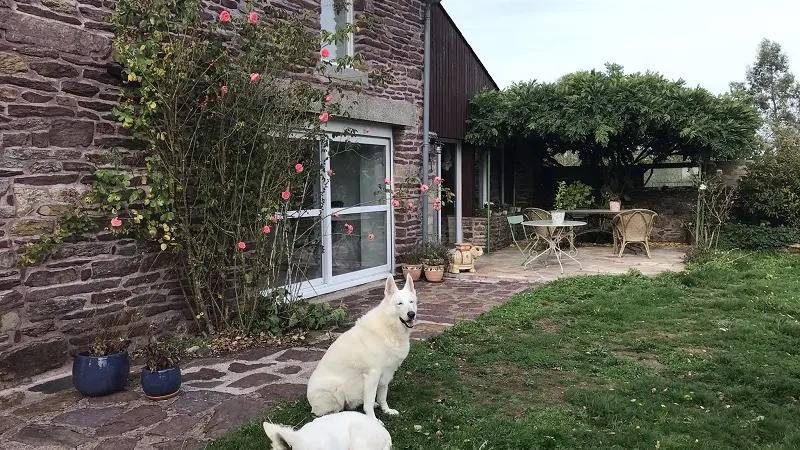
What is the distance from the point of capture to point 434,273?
27.8 feet

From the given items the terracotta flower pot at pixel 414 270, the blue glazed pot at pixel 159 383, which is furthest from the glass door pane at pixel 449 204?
the blue glazed pot at pixel 159 383

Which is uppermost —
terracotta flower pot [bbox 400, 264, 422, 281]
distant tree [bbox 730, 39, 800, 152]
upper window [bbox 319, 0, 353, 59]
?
distant tree [bbox 730, 39, 800, 152]

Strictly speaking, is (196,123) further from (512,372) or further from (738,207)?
(738,207)

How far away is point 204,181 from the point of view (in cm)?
510

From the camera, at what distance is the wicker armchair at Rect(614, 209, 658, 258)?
34.8 feet

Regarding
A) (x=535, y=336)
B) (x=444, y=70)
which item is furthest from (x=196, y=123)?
(x=444, y=70)

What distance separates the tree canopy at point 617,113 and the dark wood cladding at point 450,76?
1.28 ft

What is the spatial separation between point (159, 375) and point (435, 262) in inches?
210

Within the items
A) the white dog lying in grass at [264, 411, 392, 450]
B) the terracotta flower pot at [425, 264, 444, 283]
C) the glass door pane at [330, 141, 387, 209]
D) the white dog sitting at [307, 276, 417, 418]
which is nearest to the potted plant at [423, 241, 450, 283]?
the terracotta flower pot at [425, 264, 444, 283]

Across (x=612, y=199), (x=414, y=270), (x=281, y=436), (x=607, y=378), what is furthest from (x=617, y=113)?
(x=281, y=436)

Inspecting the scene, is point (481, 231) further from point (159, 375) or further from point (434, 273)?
point (159, 375)

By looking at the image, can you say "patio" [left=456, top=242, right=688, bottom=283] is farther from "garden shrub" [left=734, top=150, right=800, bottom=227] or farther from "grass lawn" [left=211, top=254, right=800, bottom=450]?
"grass lawn" [left=211, top=254, right=800, bottom=450]

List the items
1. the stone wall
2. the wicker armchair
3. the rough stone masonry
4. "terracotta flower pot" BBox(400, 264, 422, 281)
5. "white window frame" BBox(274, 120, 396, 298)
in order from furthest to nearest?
1. the stone wall
2. the wicker armchair
3. "terracotta flower pot" BBox(400, 264, 422, 281)
4. "white window frame" BBox(274, 120, 396, 298)
5. the rough stone masonry

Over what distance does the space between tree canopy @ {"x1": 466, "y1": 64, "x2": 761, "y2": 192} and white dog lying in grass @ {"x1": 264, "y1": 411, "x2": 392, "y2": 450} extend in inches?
365
